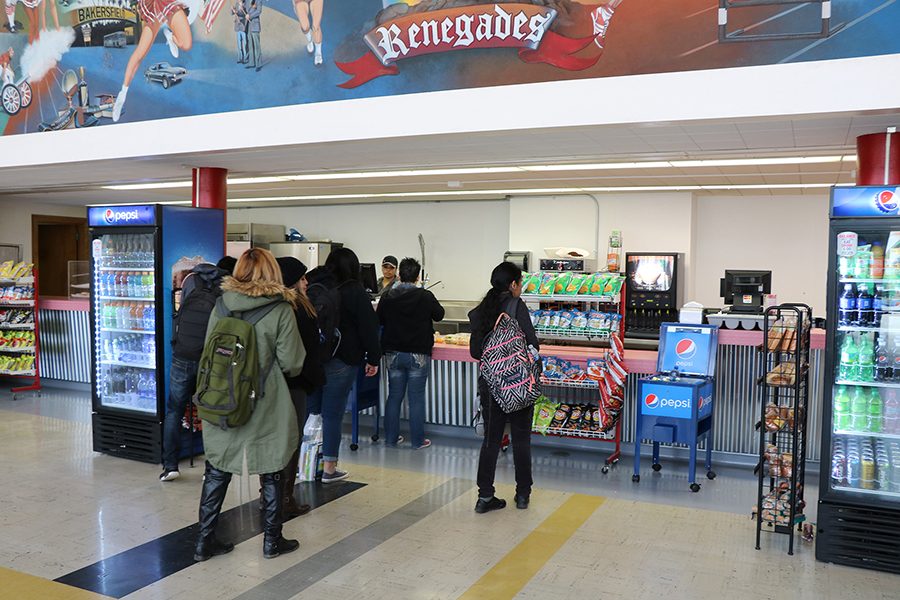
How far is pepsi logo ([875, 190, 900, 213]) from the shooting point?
13.8ft

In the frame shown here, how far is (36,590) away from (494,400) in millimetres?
2796

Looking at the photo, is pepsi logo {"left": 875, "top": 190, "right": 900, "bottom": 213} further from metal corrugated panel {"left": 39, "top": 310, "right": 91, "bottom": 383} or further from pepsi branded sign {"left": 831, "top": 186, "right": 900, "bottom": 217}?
metal corrugated panel {"left": 39, "top": 310, "right": 91, "bottom": 383}

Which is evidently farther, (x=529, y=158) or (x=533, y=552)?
(x=529, y=158)

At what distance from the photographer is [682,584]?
13.1 feet

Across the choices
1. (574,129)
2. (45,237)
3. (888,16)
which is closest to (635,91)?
(574,129)

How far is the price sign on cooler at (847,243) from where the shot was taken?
4.35 m

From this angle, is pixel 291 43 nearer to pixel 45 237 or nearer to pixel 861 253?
pixel 861 253

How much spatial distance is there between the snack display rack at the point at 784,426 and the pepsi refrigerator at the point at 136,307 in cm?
453

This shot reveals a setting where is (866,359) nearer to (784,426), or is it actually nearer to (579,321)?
(784,426)

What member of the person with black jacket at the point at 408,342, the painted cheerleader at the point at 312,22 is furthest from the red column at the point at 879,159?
the painted cheerleader at the point at 312,22

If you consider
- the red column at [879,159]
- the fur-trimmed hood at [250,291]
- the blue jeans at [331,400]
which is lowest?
the blue jeans at [331,400]

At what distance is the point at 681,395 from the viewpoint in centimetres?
568

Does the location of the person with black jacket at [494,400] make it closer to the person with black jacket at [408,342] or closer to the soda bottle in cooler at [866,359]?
the person with black jacket at [408,342]

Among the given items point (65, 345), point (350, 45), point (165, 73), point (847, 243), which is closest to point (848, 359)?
point (847, 243)
